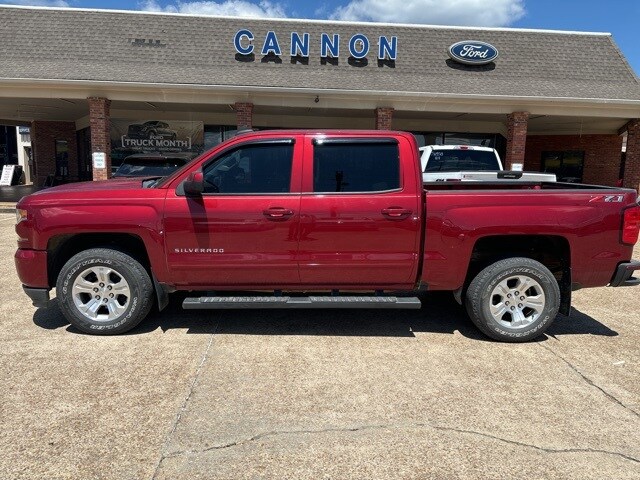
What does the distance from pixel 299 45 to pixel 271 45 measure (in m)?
0.89

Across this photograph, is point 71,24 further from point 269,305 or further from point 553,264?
point 553,264

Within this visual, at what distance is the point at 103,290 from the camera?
4.43 meters

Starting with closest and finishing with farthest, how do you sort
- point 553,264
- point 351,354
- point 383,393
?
point 383,393, point 351,354, point 553,264

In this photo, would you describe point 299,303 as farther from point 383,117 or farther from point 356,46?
point 356,46

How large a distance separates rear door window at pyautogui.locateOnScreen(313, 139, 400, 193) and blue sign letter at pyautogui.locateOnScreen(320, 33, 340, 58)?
11914 millimetres

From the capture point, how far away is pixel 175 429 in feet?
9.75

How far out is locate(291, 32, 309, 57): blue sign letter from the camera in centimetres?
1502

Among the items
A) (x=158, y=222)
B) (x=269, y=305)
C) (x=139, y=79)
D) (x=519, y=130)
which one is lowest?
(x=269, y=305)

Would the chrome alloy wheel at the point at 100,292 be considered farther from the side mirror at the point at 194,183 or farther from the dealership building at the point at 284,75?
the dealership building at the point at 284,75

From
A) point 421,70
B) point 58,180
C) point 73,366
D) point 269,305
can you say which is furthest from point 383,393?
point 58,180

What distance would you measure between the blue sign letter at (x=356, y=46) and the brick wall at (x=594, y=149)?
10.3m

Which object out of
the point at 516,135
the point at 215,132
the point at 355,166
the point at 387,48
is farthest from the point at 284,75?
the point at 355,166

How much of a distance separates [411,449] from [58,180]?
22.7 m

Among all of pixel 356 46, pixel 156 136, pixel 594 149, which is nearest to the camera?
pixel 356 46
